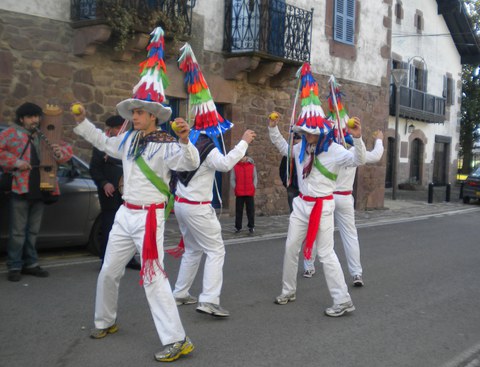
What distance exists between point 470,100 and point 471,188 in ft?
42.9

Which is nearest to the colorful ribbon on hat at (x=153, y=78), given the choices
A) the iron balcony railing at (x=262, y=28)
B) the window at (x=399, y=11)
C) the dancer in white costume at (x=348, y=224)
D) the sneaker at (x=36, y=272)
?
the dancer in white costume at (x=348, y=224)

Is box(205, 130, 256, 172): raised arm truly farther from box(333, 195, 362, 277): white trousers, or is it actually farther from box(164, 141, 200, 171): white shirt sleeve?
box(333, 195, 362, 277): white trousers

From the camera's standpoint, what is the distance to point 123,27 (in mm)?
10477

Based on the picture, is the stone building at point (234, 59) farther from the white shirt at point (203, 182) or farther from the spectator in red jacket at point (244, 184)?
the white shirt at point (203, 182)

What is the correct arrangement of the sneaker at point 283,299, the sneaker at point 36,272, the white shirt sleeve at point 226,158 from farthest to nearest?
the sneaker at point 36,272 → the sneaker at point 283,299 → the white shirt sleeve at point 226,158

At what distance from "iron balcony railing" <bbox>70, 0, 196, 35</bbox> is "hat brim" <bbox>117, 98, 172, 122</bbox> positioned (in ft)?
20.5

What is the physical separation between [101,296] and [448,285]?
14.9 ft

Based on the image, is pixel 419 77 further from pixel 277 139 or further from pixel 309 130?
pixel 309 130

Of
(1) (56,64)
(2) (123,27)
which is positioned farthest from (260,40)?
(1) (56,64)

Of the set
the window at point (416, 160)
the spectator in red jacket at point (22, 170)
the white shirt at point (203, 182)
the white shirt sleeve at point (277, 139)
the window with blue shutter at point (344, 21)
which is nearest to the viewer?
the white shirt at point (203, 182)

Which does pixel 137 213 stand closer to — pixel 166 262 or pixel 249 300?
pixel 249 300

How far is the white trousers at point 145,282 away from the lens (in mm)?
4273

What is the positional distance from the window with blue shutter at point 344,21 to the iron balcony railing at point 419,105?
7.65 metres

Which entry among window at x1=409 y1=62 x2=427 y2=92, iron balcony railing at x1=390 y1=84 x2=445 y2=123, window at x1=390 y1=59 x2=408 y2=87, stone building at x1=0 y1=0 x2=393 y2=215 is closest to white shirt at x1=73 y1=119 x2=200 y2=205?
stone building at x1=0 y1=0 x2=393 y2=215
